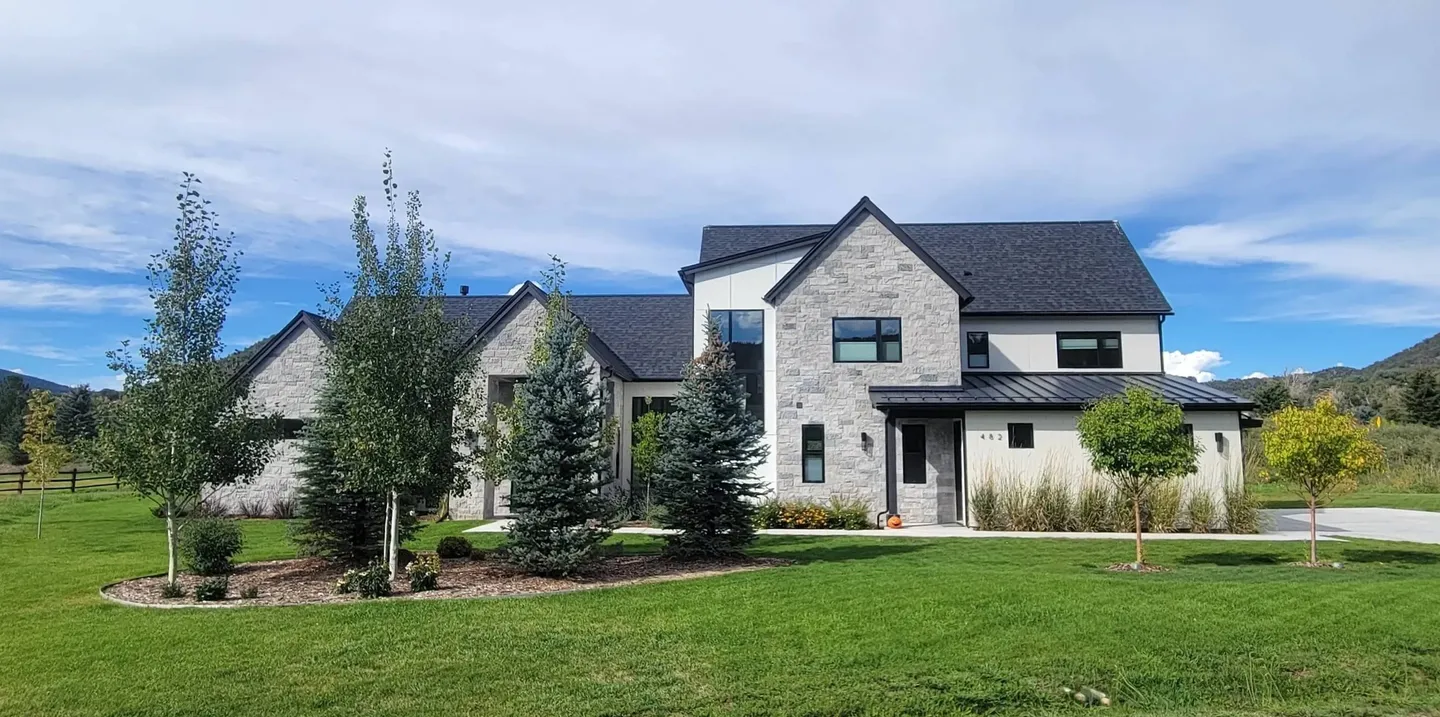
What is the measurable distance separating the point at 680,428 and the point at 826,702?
8363 millimetres

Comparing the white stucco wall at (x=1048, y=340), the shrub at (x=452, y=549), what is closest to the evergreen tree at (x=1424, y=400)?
the white stucco wall at (x=1048, y=340)

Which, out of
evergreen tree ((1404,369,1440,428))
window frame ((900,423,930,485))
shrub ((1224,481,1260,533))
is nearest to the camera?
shrub ((1224,481,1260,533))

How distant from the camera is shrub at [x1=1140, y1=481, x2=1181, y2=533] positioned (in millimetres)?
19250

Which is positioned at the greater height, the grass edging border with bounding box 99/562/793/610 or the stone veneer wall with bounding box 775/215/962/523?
the stone veneer wall with bounding box 775/215/962/523

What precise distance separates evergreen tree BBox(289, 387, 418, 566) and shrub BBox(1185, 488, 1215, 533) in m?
17.7

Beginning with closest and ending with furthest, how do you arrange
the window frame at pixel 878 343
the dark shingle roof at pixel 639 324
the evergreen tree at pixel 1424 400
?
the window frame at pixel 878 343 < the dark shingle roof at pixel 639 324 < the evergreen tree at pixel 1424 400

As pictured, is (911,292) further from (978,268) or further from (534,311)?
(534,311)

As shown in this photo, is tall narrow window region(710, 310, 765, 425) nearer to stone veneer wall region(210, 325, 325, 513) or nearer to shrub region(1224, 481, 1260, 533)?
shrub region(1224, 481, 1260, 533)

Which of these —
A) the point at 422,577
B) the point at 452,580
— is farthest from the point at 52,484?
the point at 422,577

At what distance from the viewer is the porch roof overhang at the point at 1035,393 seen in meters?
20.2

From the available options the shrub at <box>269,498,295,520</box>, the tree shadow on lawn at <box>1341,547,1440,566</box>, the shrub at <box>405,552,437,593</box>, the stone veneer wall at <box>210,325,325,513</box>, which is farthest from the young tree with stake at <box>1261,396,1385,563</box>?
the shrub at <box>269,498,295,520</box>

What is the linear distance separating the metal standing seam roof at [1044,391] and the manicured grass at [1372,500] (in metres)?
6.23

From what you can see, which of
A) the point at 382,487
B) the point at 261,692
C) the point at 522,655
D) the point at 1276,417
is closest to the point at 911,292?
the point at 1276,417

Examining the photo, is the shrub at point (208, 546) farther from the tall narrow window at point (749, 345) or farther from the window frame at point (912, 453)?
the window frame at point (912, 453)
